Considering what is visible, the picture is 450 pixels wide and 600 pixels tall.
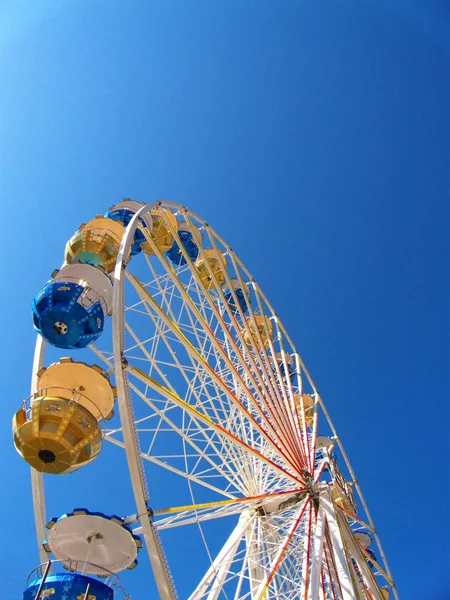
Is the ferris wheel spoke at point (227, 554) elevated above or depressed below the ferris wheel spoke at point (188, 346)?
below

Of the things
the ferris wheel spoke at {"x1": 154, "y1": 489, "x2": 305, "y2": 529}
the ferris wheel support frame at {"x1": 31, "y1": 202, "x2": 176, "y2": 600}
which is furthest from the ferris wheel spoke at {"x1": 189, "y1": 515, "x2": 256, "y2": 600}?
the ferris wheel support frame at {"x1": 31, "y1": 202, "x2": 176, "y2": 600}

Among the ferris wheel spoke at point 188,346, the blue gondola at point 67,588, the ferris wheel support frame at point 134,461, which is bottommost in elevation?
the blue gondola at point 67,588

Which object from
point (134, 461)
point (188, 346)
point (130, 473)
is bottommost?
point (130, 473)

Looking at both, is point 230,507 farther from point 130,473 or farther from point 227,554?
point 130,473

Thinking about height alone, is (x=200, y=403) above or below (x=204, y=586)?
above

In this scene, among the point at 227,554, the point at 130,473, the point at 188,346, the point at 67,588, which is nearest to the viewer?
the point at 67,588

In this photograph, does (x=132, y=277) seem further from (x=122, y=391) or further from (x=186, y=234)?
(x=186, y=234)

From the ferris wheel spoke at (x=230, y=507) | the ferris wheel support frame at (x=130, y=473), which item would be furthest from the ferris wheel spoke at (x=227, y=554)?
the ferris wheel support frame at (x=130, y=473)

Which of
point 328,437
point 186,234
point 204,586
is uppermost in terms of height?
point 186,234

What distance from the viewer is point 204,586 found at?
8695 millimetres

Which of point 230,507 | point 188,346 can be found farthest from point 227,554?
point 188,346

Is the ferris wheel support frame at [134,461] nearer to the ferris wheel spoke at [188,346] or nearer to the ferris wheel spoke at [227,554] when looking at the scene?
the ferris wheel spoke at [188,346]

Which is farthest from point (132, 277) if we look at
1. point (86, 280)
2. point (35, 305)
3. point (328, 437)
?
point (328, 437)

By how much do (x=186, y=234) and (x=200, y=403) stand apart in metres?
6.04
